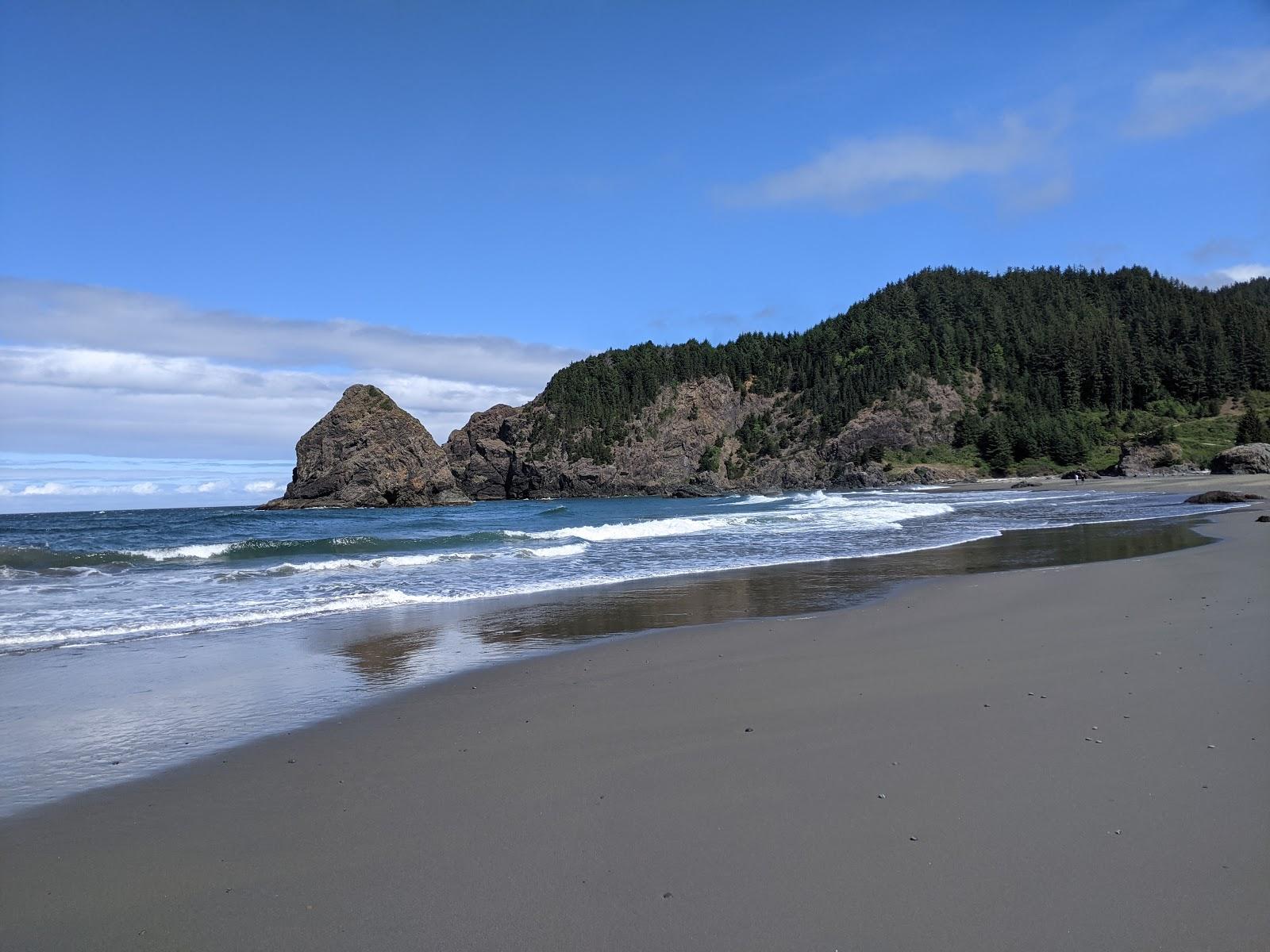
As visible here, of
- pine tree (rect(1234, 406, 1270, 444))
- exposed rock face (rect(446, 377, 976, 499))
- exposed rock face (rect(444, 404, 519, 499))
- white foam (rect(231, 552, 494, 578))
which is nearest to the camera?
white foam (rect(231, 552, 494, 578))

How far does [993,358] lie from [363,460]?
110782 mm

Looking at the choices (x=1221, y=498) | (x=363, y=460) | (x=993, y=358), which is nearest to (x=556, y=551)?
(x=1221, y=498)

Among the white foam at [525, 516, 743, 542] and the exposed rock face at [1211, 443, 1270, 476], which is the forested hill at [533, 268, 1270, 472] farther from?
the white foam at [525, 516, 743, 542]

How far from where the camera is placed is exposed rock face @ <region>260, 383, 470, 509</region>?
293 feet

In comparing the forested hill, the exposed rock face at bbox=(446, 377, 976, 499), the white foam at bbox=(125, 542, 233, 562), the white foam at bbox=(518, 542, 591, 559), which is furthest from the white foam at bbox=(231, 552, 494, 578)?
the forested hill

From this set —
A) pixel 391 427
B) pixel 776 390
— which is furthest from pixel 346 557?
pixel 776 390

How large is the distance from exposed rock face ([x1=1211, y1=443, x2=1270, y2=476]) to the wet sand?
2706 inches

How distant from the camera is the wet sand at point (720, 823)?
2.97m

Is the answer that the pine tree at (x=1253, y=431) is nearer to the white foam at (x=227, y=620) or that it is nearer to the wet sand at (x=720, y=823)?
the wet sand at (x=720, y=823)

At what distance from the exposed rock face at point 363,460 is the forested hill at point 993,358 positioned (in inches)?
1619

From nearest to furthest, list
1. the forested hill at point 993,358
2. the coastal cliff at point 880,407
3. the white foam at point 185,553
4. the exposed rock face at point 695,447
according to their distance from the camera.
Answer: the white foam at point 185,553 → the coastal cliff at point 880,407 → the forested hill at point 993,358 → the exposed rock face at point 695,447

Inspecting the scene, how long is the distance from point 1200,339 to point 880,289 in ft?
233

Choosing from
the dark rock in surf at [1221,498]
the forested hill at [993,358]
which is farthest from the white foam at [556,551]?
the forested hill at [993,358]

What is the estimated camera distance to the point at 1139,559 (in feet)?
47.6
